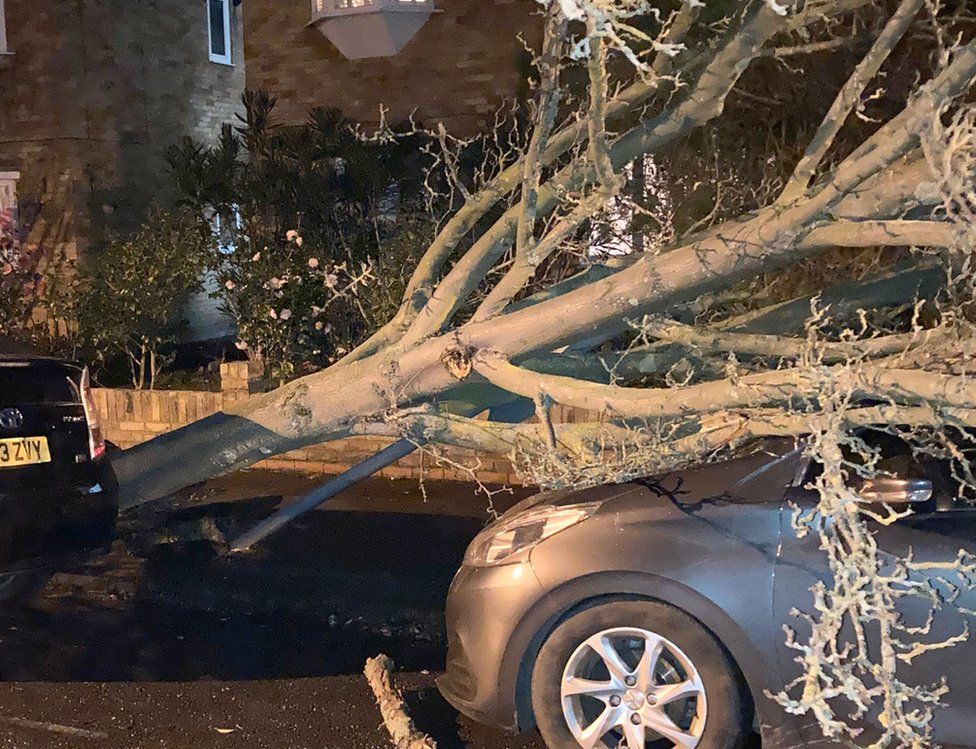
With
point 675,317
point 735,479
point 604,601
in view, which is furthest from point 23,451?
point 675,317

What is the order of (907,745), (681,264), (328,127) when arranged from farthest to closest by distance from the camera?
(328,127) → (681,264) → (907,745)

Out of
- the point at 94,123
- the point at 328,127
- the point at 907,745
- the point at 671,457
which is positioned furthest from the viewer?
the point at 94,123

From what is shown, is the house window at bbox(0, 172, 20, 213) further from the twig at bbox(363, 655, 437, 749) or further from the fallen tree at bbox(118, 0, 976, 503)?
the twig at bbox(363, 655, 437, 749)

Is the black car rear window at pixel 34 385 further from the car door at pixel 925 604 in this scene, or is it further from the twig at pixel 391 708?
the car door at pixel 925 604

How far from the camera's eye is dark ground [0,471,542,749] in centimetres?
379

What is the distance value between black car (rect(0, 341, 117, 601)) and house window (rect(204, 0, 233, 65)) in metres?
12.3

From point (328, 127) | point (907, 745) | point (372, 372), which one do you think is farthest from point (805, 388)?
point (328, 127)

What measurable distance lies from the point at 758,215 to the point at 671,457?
108 cm

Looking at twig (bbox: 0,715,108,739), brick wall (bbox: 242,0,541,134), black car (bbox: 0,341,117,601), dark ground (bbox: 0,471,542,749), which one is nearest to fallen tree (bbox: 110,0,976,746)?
dark ground (bbox: 0,471,542,749)

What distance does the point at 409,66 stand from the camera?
464 inches

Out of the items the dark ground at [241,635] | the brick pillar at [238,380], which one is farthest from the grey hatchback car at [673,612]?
the brick pillar at [238,380]

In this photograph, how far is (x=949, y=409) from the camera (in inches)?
123

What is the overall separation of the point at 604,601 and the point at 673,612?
24 centimetres

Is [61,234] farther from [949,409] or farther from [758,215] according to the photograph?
[949,409]
